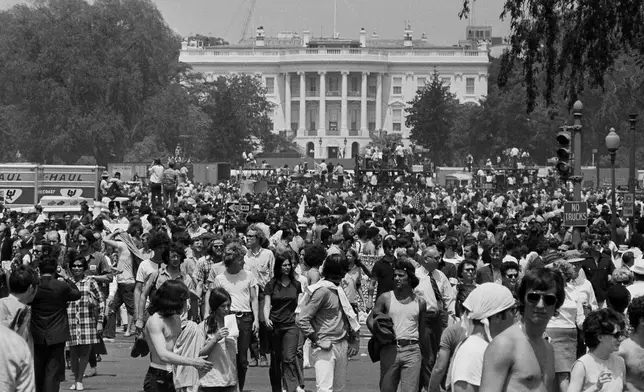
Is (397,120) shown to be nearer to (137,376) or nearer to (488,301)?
(137,376)

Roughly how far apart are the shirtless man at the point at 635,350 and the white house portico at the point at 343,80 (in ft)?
495

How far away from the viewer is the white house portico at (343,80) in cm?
16038

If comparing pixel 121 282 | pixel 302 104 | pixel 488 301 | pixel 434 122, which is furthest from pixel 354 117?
pixel 488 301

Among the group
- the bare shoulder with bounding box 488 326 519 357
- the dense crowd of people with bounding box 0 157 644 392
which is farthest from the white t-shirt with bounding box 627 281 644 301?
the bare shoulder with bounding box 488 326 519 357

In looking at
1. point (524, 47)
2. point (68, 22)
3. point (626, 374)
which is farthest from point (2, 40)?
point (626, 374)

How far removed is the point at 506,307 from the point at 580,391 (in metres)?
0.54

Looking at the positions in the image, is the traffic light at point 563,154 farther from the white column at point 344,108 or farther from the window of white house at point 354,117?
the window of white house at point 354,117

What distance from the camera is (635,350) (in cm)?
862

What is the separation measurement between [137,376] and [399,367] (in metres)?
5.07

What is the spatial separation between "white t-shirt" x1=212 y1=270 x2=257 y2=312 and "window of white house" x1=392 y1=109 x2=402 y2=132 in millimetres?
149846

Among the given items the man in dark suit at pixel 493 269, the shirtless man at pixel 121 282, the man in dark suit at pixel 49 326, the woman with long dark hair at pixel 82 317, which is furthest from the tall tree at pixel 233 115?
the man in dark suit at pixel 49 326

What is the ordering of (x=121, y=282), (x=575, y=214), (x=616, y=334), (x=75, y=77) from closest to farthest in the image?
(x=616, y=334)
(x=121, y=282)
(x=575, y=214)
(x=75, y=77)

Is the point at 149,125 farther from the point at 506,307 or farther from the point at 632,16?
the point at 506,307

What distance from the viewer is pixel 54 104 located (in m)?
78.2
